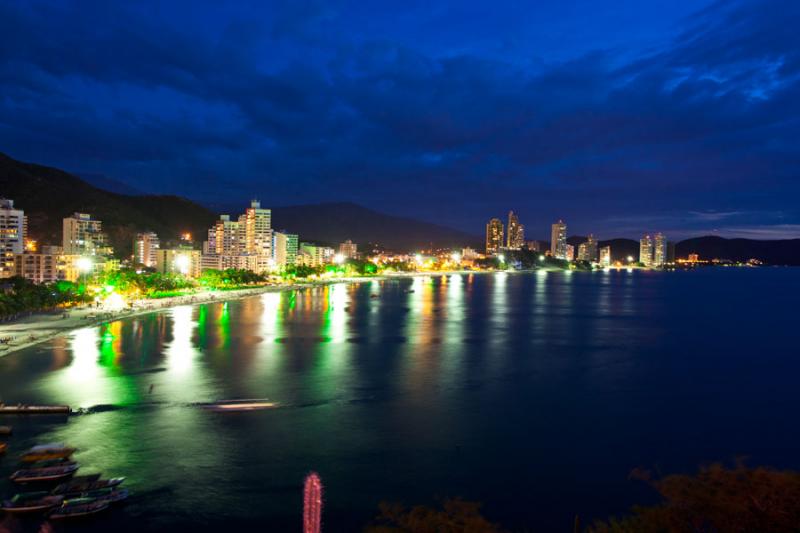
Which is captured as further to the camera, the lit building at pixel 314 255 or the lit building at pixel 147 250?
the lit building at pixel 314 255

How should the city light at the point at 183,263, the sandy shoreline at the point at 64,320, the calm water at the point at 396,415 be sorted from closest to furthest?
the calm water at the point at 396,415 < the sandy shoreline at the point at 64,320 < the city light at the point at 183,263

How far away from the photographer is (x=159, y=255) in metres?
90.1

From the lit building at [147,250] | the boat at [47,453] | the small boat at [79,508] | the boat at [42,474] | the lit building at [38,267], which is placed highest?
the lit building at [147,250]

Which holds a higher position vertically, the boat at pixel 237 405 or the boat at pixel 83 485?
the boat at pixel 237 405

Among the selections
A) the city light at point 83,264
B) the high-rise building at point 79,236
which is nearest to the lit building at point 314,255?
the high-rise building at point 79,236

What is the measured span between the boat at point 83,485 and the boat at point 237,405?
562 centimetres

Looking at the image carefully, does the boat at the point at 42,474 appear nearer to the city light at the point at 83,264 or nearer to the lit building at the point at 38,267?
the lit building at the point at 38,267

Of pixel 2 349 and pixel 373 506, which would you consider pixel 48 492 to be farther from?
pixel 2 349

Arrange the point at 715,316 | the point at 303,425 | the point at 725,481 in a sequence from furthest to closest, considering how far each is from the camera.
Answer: the point at 715,316
the point at 303,425
the point at 725,481

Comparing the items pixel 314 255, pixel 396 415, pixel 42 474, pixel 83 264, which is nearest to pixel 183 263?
pixel 83 264

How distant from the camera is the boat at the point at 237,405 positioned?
58.3 feet

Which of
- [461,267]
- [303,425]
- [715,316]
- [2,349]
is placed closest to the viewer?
[303,425]

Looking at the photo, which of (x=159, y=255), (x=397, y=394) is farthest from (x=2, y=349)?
(x=159, y=255)

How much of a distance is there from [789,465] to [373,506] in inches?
434
